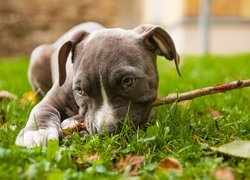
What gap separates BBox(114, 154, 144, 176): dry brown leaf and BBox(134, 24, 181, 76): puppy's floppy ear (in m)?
1.01

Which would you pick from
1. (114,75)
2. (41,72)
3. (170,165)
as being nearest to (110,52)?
(114,75)

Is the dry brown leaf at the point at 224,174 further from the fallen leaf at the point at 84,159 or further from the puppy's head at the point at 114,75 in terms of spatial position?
the puppy's head at the point at 114,75

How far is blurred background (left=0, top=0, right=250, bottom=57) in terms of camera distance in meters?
12.7

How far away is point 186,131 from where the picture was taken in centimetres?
296

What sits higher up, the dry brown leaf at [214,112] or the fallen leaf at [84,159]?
the fallen leaf at [84,159]

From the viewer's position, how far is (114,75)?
2.97 m

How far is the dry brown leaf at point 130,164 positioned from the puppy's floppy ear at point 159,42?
101 cm

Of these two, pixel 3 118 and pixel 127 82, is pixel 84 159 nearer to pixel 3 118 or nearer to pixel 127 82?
pixel 127 82

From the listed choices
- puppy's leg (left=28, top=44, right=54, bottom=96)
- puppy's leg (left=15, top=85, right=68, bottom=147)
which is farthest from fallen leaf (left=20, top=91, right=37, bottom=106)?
puppy's leg (left=15, top=85, right=68, bottom=147)

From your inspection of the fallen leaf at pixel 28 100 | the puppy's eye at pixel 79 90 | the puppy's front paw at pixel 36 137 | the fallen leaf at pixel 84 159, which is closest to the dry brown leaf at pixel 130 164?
the fallen leaf at pixel 84 159

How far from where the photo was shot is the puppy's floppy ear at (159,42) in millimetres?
3297

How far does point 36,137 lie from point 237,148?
1.19 meters

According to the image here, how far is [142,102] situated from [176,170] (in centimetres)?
93

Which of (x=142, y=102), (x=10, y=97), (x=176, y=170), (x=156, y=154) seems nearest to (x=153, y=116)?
(x=142, y=102)
